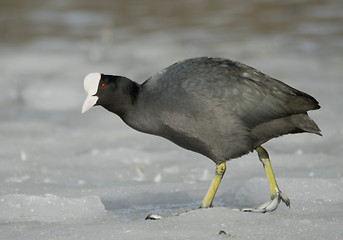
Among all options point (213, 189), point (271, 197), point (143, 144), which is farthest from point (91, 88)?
point (143, 144)

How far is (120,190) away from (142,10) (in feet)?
32.7

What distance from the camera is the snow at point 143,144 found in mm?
4113

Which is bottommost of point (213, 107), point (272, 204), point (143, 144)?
point (143, 144)

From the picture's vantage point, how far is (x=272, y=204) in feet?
14.8

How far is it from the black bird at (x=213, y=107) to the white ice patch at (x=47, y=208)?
0.62 meters

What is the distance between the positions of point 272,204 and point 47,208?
58.0 inches

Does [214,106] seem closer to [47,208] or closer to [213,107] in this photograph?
[213,107]

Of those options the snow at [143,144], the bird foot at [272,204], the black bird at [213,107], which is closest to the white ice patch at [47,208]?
the snow at [143,144]

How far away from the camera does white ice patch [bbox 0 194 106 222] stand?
4495 millimetres

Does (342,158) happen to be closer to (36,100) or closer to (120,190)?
(120,190)

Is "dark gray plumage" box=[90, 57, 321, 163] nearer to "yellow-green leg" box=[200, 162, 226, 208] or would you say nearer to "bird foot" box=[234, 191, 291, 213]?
"yellow-green leg" box=[200, 162, 226, 208]

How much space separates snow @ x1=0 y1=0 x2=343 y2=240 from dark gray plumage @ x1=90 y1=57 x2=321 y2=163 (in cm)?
49

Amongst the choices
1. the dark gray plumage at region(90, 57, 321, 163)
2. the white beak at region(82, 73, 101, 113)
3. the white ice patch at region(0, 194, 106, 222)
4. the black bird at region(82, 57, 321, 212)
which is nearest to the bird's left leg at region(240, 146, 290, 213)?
the black bird at region(82, 57, 321, 212)

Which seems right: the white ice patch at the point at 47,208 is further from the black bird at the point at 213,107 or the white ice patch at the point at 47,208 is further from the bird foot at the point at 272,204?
the bird foot at the point at 272,204
